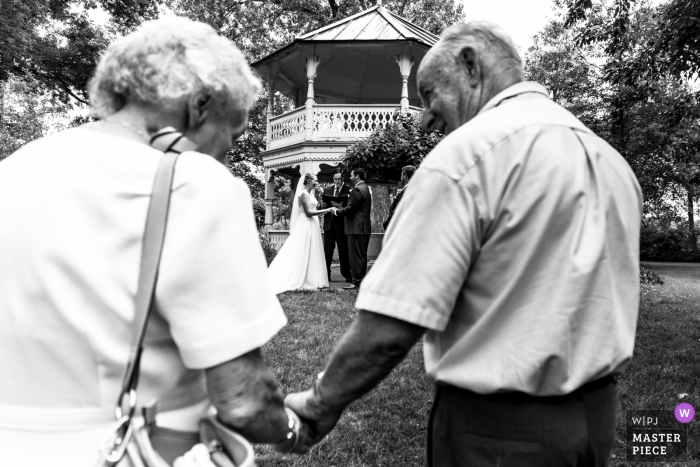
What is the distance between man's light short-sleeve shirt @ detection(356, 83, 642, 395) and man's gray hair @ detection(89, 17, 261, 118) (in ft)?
1.87

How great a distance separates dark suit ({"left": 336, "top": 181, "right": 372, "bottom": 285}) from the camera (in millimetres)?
10414

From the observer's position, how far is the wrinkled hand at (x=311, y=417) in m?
1.67

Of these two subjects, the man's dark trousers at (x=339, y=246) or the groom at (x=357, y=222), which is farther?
the man's dark trousers at (x=339, y=246)

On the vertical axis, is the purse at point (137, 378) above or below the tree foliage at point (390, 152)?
below

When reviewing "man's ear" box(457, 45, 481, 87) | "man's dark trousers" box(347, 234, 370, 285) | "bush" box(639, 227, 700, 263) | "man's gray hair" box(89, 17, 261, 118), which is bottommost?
"bush" box(639, 227, 700, 263)

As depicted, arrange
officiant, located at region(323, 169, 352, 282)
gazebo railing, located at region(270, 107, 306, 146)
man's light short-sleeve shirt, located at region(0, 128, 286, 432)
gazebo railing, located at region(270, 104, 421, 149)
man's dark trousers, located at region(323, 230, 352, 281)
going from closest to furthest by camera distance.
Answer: man's light short-sleeve shirt, located at region(0, 128, 286, 432)
officiant, located at region(323, 169, 352, 282)
man's dark trousers, located at region(323, 230, 352, 281)
gazebo railing, located at region(270, 104, 421, 149)
gazebo railing, located at region(270, 107, 306, 146)

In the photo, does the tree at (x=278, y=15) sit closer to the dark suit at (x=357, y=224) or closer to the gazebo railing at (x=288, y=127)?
the gazebo railing at (x=288, y=127)

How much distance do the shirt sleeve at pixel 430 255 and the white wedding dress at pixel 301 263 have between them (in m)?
8.72

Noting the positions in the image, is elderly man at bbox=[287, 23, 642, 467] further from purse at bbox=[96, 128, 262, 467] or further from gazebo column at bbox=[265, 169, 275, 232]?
gazebo column at bbox=[265, 169, 275, 232]

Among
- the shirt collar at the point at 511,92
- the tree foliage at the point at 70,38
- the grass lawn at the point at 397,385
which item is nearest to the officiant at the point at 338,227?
the grass lawn at the point at 397,385

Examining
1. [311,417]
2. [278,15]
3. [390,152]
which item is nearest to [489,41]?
[311,417]

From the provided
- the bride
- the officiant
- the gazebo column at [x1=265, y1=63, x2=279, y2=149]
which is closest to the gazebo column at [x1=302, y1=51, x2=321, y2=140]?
the gazebo column at [x1=265, y1=63, x2=279, y2=149]

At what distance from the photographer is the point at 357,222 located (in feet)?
34.3

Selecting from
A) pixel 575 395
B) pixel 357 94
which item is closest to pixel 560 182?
pixel 575 395
